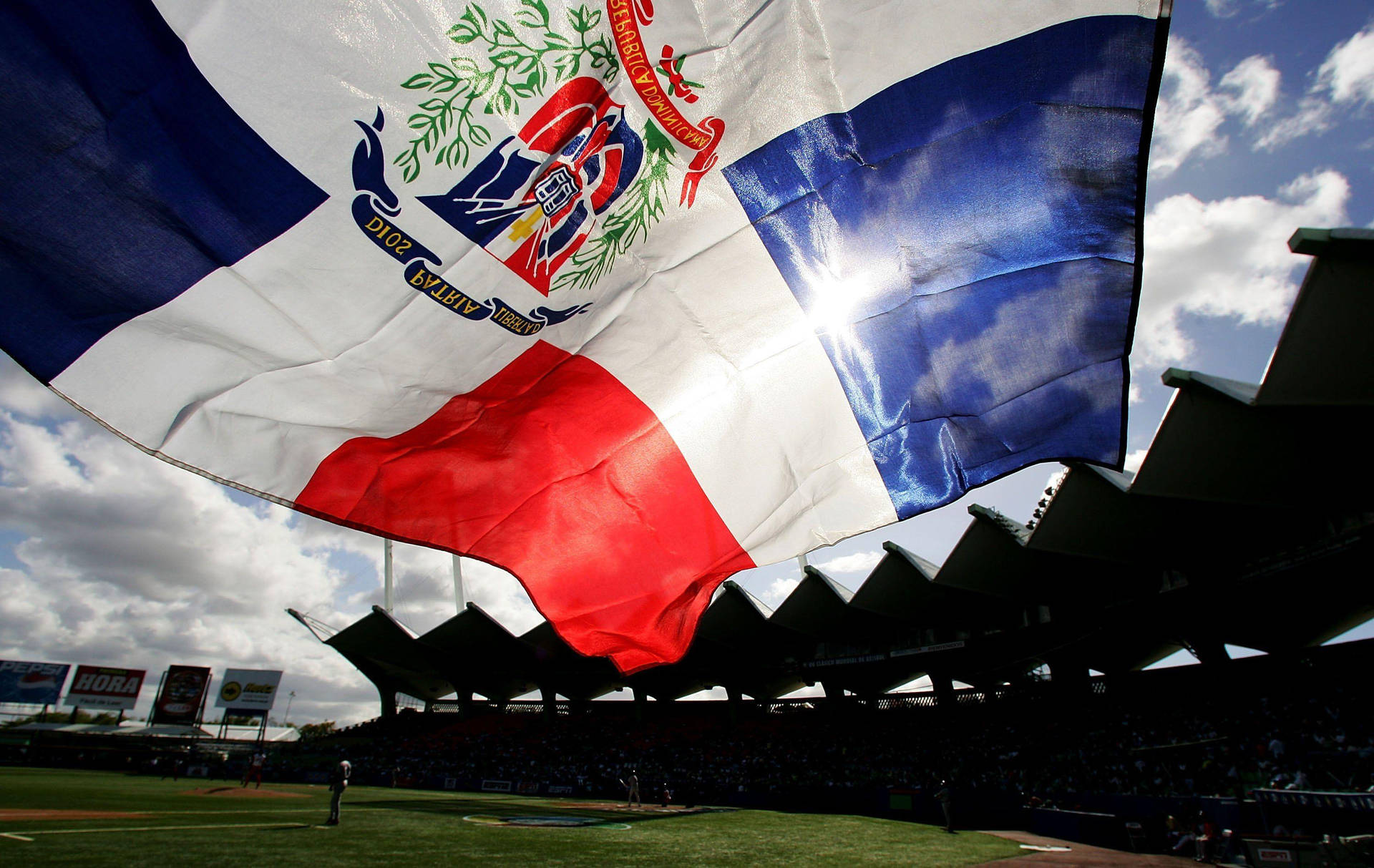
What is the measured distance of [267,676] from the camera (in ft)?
200

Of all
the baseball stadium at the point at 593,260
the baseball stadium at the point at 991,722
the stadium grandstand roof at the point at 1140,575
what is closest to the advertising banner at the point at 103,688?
the baseball stadium at the point at 991,722

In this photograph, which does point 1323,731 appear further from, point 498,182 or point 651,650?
point 498,182

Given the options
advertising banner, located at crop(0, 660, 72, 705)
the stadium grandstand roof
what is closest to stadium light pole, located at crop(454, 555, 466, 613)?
the stadium grandstand roof

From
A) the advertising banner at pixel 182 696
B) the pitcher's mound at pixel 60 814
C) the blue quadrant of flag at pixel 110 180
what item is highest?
the advertising banner at pixel 182 696

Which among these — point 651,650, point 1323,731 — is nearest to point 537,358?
point 651,650

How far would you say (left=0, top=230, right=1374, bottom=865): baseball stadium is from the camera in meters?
13.0

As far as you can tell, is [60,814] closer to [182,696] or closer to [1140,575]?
[1140,575]

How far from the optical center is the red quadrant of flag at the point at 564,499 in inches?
157

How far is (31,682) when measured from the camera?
61188 millimetres

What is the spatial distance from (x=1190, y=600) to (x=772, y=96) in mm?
26791

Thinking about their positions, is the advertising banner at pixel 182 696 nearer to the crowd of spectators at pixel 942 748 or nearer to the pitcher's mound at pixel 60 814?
the crowd of spectators at pixel 942 748

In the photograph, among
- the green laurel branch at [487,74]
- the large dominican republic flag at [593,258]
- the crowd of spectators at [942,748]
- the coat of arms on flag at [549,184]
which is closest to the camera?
the large dominican republic flag at [593,258]

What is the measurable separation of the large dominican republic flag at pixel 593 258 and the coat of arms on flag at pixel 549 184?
16 millimetres

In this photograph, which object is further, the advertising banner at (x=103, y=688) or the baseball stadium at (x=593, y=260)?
the advertising banner at (x=103, y=688)
